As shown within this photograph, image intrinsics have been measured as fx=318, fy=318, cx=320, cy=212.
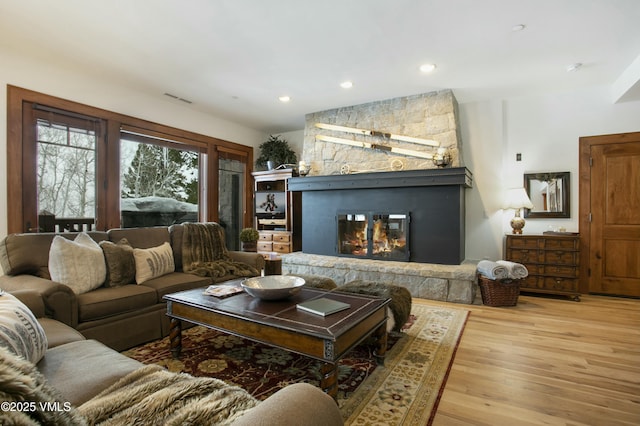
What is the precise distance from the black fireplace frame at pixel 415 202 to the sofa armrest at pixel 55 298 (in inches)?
134

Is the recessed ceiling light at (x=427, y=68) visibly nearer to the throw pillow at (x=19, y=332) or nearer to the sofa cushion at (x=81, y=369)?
the sofa cushion at (x=81, y=369)

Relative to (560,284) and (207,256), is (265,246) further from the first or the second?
(560,284)

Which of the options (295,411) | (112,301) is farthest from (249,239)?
(295,411)

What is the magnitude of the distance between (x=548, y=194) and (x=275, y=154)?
14.4 feet

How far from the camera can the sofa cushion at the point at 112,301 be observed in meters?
2.21

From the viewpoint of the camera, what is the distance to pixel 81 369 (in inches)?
49.6

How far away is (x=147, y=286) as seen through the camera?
8.82ft

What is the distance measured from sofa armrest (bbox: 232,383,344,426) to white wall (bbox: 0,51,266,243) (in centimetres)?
390

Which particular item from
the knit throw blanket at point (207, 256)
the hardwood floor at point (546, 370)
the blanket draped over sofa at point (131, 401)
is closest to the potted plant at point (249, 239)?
the knit throw blanket at point (207, 256)

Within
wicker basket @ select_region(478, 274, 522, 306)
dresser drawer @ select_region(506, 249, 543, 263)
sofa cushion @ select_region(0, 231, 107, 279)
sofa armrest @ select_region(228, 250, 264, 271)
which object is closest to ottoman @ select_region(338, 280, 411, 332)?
sofa armrest @ select_region(228, 250, 264, 271)

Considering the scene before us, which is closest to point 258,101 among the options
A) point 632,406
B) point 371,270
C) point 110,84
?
point 110,84

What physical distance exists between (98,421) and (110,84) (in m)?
4.33

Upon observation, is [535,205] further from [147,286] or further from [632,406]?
[147,286]

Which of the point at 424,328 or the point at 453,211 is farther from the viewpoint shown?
the point at 453,211
